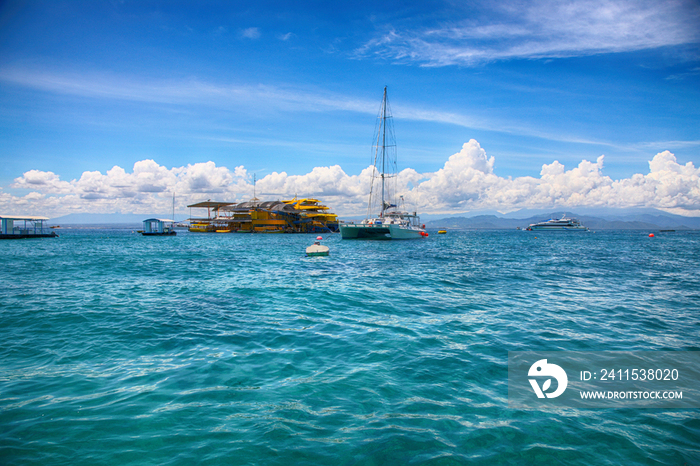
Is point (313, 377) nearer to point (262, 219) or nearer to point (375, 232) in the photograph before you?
point (375, 232)

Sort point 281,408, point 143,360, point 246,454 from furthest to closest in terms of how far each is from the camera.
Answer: point 143,360 < point 281,408 < point 246,454

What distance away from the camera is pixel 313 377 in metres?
6.46

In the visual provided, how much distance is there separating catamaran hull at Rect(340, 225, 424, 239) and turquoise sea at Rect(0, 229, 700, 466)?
137 ft

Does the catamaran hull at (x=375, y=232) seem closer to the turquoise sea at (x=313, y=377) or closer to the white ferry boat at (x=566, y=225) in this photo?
the turquoise sea at (x=313, y=377)

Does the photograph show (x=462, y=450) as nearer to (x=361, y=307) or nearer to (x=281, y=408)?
(x=281, y=408)

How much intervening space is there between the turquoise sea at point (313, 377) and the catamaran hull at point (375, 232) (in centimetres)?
4174

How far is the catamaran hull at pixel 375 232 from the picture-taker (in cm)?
5634

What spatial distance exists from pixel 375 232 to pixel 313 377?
5109cm

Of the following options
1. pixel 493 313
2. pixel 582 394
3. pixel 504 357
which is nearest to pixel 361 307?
pixel 493 313

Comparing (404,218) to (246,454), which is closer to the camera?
(246,454)

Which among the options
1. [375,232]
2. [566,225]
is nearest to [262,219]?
[375,232]

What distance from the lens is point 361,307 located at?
12352 mm

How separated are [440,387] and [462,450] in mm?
1728

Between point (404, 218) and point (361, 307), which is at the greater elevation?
point (404, 218)
